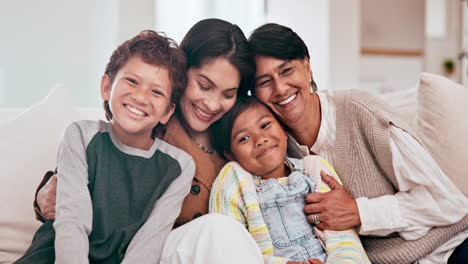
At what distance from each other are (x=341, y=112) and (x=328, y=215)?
0.30 m

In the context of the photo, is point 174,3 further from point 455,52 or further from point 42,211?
point 455,52

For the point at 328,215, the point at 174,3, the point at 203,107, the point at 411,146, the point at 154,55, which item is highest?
the point at 174,3

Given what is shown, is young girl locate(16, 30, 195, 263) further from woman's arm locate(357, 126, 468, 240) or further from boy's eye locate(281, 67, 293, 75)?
woman's arm locate(357, 126, 468, 240)

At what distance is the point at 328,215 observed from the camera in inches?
45.2

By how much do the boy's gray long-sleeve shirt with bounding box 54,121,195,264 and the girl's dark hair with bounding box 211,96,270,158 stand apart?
141 mm

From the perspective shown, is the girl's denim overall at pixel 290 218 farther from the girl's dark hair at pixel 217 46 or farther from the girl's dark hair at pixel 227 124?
the girl's dark hair at pixel 217 46

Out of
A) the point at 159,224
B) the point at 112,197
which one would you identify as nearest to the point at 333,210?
the point at 159,224

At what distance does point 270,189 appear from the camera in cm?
119

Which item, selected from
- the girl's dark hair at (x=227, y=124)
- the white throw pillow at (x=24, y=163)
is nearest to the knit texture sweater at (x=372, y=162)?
the girl's dark hair at (x=227, y=124)

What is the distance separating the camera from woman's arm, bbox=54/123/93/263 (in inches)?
37.2

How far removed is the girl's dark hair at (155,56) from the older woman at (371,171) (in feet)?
0.69

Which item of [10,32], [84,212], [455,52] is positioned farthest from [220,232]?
[455,52]

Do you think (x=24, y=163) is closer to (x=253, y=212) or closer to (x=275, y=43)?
(x=253, y=212)

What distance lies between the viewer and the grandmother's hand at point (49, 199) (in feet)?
3.59
